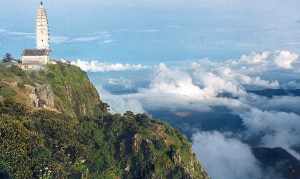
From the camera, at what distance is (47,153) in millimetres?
198250

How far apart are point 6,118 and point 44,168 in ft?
65.1

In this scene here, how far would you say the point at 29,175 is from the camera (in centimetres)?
18475

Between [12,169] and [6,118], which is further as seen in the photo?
[6,118]

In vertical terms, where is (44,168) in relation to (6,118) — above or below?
below

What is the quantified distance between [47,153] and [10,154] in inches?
588

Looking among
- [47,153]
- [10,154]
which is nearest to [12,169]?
[10,154]

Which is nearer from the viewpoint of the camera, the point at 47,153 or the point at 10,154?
the point at 10,154

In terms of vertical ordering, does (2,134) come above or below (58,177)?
above

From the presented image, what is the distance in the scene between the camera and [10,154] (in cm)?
18575

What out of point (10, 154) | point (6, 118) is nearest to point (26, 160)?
point (10, 154)

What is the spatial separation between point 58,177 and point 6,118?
77.2 ft

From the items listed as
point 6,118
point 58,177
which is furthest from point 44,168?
point 6,118

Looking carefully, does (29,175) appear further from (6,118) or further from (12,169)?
(6,118)

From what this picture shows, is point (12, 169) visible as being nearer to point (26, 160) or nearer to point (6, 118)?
point (26, 160)
